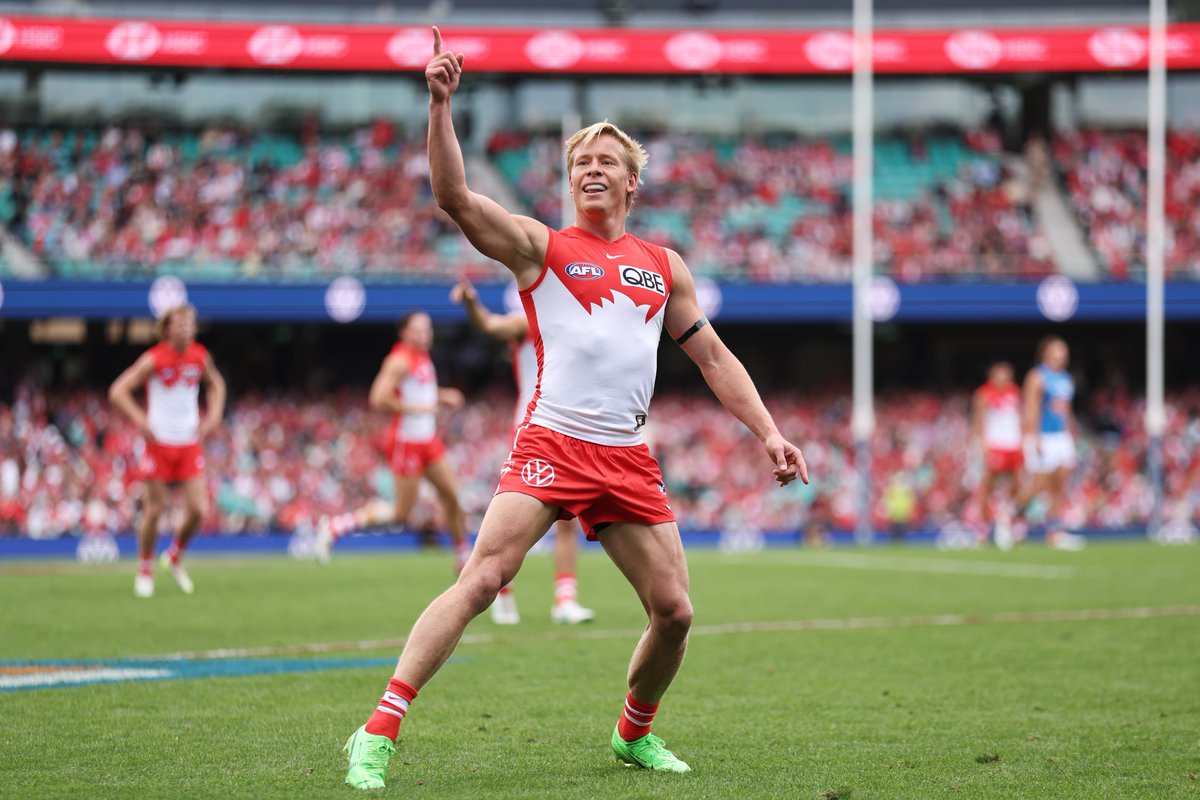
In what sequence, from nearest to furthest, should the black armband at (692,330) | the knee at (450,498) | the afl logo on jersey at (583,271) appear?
the afl logo on jersey at (583,271) < the black armband at (692,330) < the knee at (450,498)

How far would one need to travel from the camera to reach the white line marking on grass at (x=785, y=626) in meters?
8.87

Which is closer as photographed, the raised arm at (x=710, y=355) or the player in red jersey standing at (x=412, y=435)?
the raised arm at (x=710, y=355)

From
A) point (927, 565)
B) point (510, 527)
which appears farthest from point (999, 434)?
point (510, 527)

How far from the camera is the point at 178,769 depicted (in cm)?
523

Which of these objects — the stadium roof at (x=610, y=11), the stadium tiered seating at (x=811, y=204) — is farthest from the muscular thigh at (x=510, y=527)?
the stadium roof at (x=610, y=11)

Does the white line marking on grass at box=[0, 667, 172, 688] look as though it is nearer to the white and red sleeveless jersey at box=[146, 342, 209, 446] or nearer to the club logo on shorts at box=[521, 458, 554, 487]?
the club logo on shorts at box=[521, 458, 554, 487]

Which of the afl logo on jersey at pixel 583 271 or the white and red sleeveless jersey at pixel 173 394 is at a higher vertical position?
the afl logo on jersey at pixel 583 271

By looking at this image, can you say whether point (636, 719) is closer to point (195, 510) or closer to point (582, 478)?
point (582, 478)

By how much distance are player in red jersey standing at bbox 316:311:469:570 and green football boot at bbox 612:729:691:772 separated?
6877 mm

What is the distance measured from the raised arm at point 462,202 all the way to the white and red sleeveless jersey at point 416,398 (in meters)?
7.49

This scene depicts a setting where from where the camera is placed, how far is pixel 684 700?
714 centimetres

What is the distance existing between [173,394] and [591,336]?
8.68 meters

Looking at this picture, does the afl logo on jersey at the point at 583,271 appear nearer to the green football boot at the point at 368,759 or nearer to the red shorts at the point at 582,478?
the red shorts at the point at 582,478

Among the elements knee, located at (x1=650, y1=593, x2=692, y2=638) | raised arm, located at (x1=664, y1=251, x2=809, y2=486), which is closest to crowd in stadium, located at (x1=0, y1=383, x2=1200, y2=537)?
raised arm, located at (x1=664, y1=251, x2=809, y2=486)
